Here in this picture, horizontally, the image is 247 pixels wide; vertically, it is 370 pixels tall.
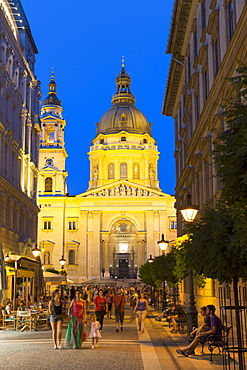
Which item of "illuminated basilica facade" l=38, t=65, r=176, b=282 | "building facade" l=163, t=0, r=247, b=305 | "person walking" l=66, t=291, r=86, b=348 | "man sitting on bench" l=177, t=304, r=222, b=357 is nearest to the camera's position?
"man sitting on bench" l=177, t=304, r=222, b=357

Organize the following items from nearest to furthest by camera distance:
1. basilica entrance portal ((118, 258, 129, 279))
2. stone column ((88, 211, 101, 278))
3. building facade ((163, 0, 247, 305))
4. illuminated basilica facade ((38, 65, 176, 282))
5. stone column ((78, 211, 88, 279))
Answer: building facade ((163, 0, 247, 305)), stone column ((88, 211, 101, 278)), stone column ((78, 211, 88, 279)), illuminated basilica facade ((38, 65, 176, 282)), basilica entrance portal ((118, 258, 129, 279))

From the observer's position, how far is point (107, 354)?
577 inches

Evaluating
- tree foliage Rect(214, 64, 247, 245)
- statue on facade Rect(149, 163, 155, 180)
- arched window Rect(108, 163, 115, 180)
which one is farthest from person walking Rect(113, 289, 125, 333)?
statue on facade Rect(149, 163, 155, 180)

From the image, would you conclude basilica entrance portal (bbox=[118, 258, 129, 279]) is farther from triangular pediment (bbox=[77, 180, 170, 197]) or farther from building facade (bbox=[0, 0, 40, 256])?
building facade (bbox=[0, 0, 40, 256])

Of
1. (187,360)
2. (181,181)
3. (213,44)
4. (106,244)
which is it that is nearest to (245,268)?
(187,360)

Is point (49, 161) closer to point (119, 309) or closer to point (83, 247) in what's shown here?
point (83, 247)

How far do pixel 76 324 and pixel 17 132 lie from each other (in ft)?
86.3

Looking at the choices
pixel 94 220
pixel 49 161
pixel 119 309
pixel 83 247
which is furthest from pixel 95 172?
pixel 119 309

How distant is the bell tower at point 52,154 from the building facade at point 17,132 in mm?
42796

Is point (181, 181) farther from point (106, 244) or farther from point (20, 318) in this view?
point (106, 244)

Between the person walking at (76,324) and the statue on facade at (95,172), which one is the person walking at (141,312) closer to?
the person walking at (76,324)

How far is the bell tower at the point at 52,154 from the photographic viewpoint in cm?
9231

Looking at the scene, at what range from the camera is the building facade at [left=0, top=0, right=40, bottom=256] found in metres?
35.1

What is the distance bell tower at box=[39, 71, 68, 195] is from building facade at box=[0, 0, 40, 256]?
4280 cm
